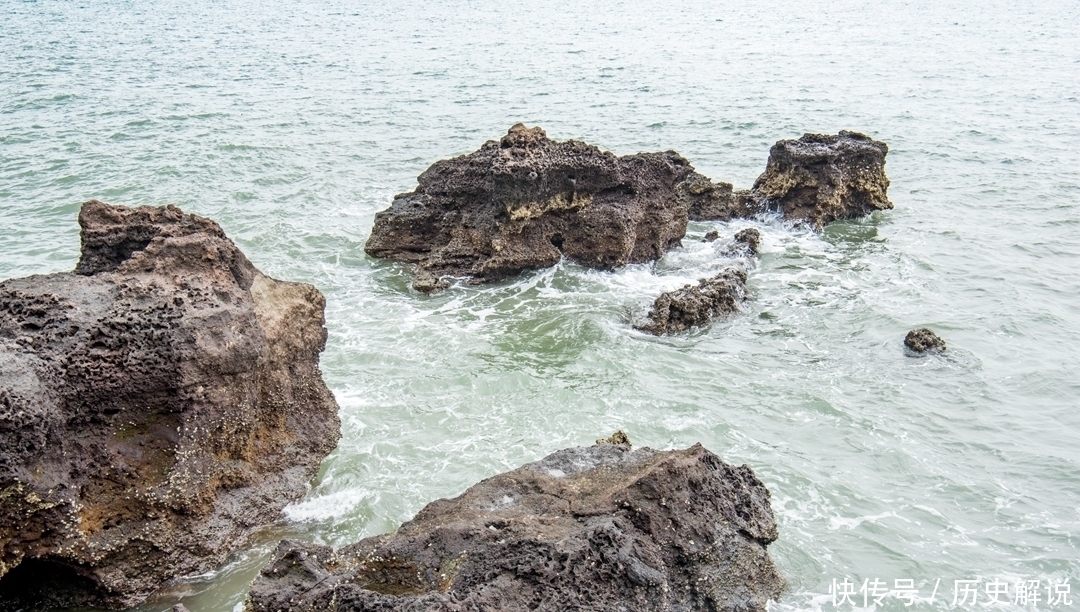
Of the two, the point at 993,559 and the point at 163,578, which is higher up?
the point at 163,578

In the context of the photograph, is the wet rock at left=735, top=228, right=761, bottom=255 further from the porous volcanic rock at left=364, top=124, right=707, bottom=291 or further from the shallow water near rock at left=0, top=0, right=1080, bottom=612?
the porous volcanic rock at left=364, top=124, right=707, bottom=291

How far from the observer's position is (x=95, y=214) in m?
8.99

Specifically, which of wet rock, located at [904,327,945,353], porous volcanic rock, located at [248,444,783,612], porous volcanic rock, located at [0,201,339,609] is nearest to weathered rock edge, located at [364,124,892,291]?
wet rock, located at [904,327,945,353]

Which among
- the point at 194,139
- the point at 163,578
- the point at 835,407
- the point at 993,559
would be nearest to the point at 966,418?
the point at 835,407

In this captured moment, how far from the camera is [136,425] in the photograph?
24.2 feet

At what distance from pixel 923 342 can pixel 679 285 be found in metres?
3.97

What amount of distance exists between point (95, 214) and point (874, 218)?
1563cm

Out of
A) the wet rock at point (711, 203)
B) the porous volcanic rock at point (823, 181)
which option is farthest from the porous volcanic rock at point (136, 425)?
the porous volcanic rock at point (823, 181)

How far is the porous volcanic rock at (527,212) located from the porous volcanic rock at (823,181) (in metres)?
3.46

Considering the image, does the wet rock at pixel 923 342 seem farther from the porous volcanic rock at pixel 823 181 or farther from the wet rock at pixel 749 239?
the porous volcanic rock at pixel 823 181

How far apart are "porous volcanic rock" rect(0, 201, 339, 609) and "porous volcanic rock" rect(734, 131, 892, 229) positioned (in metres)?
12.7

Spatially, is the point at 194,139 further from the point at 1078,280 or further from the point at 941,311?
the point at 1078,280

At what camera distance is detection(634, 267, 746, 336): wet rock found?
521 inches

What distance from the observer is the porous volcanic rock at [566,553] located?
5.63 meters
